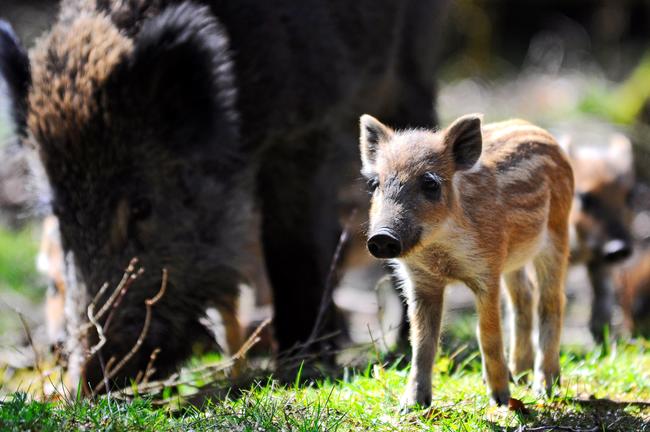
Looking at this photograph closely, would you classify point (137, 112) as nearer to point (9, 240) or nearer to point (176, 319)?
point (176, 319)

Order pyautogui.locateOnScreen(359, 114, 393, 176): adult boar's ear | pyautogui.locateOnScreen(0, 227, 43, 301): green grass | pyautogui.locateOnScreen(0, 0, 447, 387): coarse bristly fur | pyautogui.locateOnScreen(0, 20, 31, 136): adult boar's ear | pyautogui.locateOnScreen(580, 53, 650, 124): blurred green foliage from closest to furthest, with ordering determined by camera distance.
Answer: pyautogui.locateOnScreen(359, 114, 393, 176): adult boar's ear < pyautogui.locateOnScreen(0, 0, 447, 387): coarse bristly fur < pyautogui.locateOnScreen(0, 20, 31, 136): adult boar's ear < pyautogui.locateOnScreen(0, 227, 43, 301): green grass < pyautogui.locateOnScreen(580, 53, 650, 124): blurred green foliage

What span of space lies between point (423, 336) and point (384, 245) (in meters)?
0.67

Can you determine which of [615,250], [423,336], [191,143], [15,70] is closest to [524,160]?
[423,336]

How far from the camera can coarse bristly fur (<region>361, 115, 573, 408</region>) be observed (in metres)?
3.34

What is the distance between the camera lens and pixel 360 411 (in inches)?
144

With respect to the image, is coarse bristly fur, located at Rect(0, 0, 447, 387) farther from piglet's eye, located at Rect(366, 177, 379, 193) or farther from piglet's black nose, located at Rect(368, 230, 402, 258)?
piglet's black nose, located at Rect(368, 230, 402, 258)

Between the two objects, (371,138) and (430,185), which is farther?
(371,138)

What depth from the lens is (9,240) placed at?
1024 cm

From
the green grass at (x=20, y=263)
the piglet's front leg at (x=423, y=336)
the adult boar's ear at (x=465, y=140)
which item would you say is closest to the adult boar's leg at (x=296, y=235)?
the piglet's front leg at (x=423, y=336)

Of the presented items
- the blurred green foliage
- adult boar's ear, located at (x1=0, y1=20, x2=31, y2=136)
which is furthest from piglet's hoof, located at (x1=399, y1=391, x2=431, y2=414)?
the blurred green foliage

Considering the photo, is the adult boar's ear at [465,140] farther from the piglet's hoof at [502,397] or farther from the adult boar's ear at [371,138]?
the piglet's hoof at [502,397]

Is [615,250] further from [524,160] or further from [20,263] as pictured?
[20,263]

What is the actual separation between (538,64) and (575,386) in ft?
41.5

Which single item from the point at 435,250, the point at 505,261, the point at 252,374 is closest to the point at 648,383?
the point at 505,261
